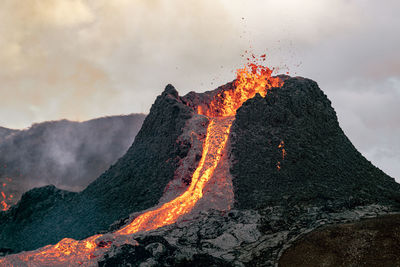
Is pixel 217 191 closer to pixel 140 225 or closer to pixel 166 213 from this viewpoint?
pixel 166 213

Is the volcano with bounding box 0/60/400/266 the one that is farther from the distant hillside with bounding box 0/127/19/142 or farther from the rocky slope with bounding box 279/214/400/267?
the distant hillside with bounding box 0/127/19/142

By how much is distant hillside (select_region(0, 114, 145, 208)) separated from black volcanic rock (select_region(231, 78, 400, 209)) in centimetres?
7065

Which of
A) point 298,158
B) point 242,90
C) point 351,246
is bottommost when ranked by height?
point 351,246

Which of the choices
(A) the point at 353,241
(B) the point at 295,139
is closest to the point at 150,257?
(A) the point at 353,241

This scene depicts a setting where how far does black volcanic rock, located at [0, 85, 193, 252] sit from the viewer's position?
133 feet

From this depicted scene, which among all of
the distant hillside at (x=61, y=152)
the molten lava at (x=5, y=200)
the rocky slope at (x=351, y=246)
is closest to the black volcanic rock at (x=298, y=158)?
the rocky slope at (x=351, y=246)

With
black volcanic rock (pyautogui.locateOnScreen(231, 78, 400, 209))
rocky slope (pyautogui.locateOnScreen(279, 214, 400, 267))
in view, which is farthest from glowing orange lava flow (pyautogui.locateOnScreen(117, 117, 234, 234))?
rocky slope (pyautogui.locateOnScreen(279, 214, 400, 267))

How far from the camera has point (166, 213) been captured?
112 feet

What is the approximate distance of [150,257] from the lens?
2656 centimetres

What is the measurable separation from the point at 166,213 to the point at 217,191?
5292 mm

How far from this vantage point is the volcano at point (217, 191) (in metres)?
28.8

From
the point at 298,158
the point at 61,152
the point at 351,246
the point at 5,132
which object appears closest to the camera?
the point at 351,246

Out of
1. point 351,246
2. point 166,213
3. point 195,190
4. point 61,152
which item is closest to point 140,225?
point 166,213

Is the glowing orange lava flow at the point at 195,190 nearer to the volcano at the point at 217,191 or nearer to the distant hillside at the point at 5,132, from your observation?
the volcano at the point at 217,191
